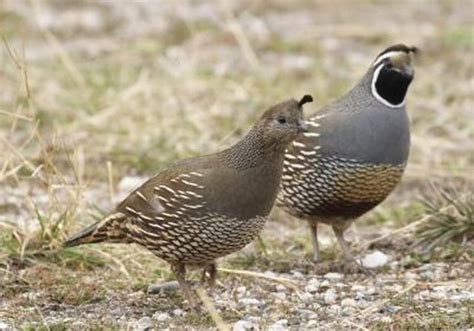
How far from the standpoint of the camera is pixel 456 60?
1048cm

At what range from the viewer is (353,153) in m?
5.92

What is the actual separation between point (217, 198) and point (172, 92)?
14.0ft

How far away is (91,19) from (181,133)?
13.3ft

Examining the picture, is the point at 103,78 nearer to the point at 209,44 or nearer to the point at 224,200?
the point at 209,44

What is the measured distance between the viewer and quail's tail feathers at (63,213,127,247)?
18.1 feet

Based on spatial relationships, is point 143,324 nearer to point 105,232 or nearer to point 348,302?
Result: point 105,232

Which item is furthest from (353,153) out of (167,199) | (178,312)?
(178,312)

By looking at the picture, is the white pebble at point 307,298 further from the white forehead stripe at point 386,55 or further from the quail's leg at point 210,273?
the white forehead stripe at point 386,55

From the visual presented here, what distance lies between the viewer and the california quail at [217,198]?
16.8 ft

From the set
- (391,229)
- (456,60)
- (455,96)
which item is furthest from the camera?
(456,60)

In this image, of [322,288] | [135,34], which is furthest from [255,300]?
[135,34]

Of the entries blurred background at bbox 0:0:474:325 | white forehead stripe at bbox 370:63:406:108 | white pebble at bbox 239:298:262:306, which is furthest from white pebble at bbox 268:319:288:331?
white forehead stripe at bbox 370:63:406:108

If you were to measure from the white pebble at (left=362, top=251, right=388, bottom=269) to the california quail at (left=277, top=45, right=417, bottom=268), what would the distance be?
11 cm

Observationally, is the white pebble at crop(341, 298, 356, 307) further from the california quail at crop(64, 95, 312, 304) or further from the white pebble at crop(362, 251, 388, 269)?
the white pebble at crop(362, 251, 388, 269)
